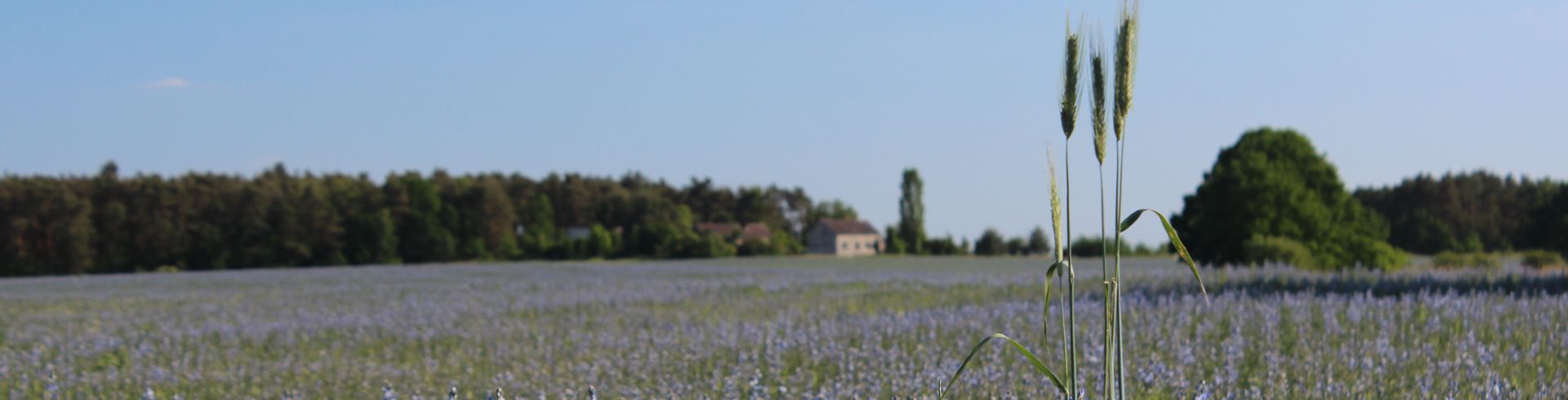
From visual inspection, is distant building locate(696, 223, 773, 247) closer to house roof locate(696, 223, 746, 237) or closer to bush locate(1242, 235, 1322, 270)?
house roof locate(696, 223, 746, 237)

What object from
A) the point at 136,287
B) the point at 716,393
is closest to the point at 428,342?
the point at 716,393

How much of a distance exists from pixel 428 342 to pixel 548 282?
1208 centimetres

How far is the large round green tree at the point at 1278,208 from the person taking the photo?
18.6 m

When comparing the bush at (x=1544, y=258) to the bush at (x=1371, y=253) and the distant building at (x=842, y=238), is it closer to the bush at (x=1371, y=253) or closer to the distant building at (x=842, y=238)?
the bush at (x=1371, y=253)

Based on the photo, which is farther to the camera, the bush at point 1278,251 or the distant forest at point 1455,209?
the distant forest at point 1455,209

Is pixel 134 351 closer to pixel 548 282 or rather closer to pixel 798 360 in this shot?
pixel 798 360

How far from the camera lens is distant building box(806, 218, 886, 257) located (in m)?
74.8

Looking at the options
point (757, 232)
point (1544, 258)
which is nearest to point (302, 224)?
point (757, 232)

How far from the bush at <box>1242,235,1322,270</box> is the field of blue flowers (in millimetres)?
3956

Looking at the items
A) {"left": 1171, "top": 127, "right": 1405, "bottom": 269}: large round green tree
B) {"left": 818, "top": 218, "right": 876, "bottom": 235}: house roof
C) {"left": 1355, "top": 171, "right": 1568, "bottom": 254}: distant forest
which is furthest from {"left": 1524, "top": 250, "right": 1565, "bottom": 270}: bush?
{"left": 818, "top": 218, "right": 876, "bottom": 235}: house roof

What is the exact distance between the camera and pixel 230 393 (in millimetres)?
6258

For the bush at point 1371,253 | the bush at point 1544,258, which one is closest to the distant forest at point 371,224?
the bush at point 1544,258

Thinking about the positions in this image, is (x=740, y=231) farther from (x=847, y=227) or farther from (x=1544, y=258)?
(x=1544, y=258)

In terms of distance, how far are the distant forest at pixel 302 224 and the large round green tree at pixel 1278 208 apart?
120ft
